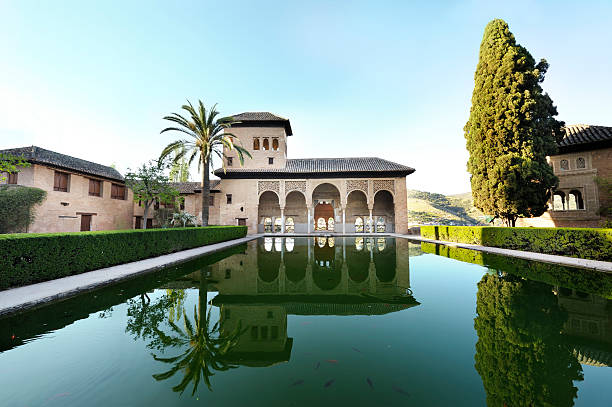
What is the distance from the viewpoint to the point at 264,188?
22234mm

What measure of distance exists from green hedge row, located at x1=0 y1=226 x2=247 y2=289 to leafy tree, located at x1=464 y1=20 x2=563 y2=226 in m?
15.7

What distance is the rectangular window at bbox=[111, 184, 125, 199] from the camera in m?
17.8

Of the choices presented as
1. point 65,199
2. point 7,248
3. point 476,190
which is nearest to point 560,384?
point 7,248

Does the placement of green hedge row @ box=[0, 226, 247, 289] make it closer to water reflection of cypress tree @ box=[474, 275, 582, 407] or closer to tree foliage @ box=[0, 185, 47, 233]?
water reflection of cypress tree @ box=[474, 275, 582, 407]

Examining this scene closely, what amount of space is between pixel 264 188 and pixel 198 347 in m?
20.2

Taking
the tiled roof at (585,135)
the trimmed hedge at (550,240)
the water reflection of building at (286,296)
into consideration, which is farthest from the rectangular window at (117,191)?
the tiled roof at (585,135)

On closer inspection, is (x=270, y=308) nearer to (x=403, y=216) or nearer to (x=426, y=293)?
(x=426, y=293)

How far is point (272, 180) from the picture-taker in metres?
22.2

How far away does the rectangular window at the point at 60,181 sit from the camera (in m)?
13.9

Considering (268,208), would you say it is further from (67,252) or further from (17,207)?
(67,252)

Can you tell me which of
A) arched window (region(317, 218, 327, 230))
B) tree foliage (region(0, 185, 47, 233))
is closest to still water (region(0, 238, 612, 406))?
tree foliage (region(0, 185, 47, 233))

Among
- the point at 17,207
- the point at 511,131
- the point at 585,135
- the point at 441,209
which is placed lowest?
the point at 17,207

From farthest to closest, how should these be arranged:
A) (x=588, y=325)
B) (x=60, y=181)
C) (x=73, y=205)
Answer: (x=73, y=205), (x=60, y=181), (x=588, y=325)

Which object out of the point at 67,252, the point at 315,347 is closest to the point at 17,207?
the point at 67,252
